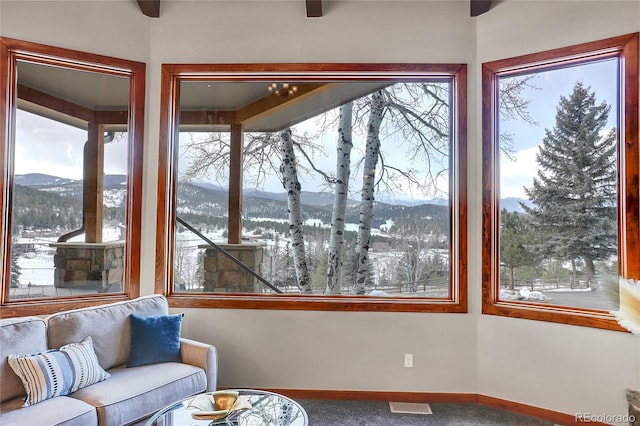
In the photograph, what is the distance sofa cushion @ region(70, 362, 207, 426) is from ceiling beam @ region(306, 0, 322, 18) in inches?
115

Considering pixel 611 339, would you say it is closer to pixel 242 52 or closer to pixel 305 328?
pixel 305 328

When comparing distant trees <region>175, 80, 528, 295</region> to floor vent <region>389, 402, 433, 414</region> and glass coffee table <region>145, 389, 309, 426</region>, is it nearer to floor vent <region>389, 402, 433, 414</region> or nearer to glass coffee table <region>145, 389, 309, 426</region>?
floor vent <region>389, 402, 433, 414</region>

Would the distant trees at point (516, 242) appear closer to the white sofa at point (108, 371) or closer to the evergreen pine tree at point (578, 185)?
the evergreen pine tree at point (578, 185)

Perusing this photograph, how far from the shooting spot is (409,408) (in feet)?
9.10

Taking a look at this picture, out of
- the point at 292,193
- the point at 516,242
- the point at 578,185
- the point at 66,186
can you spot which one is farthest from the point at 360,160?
the point at 66,186

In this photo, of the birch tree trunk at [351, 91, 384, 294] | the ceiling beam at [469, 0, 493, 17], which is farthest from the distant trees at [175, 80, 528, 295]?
the ceiling beam at [469, 0, 493, 17]

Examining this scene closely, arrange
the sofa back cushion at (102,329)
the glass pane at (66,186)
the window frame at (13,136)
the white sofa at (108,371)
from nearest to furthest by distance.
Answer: the white sofa at (108,371) → the sofa back cushion at (102,329) → the window frame at (13,136) → the glass pane at (66,186)

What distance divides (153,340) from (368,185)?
2.09 m

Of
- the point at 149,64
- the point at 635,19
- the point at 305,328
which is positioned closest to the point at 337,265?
the point at 305,328

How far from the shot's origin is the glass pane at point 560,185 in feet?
8.51

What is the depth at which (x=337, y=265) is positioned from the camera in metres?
3.20

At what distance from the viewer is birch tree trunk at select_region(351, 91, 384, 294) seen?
319cm

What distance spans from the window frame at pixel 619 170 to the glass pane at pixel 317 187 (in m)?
0.33

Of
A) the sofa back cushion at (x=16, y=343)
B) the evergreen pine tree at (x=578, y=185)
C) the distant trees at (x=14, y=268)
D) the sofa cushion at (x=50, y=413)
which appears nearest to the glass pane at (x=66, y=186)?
the distant trees at (x=14, y=268)
